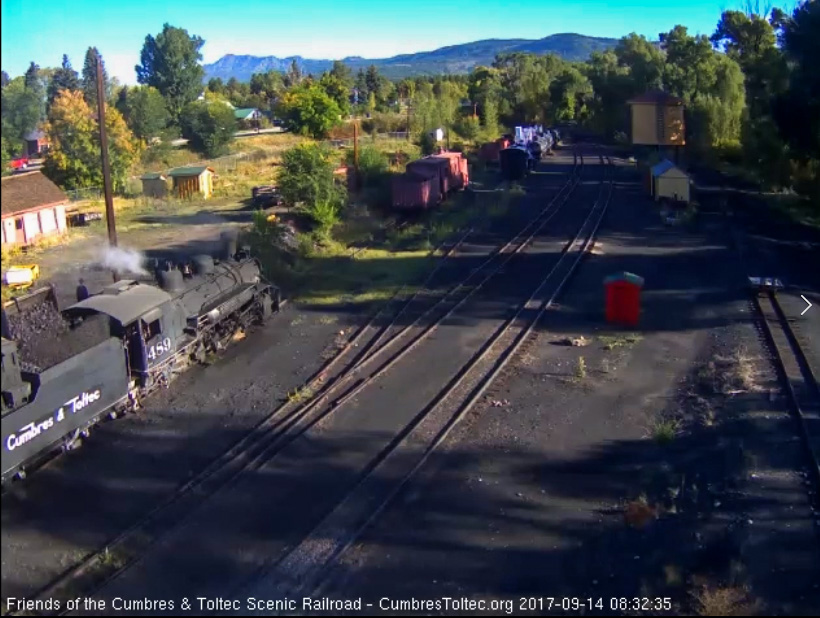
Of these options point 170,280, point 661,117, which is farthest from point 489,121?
point 170,280

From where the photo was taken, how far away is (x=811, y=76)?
22.8 metres

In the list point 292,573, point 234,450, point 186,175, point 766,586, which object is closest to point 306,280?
point 234,450

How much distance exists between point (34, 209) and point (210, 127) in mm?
31849

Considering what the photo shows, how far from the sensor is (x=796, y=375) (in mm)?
13742

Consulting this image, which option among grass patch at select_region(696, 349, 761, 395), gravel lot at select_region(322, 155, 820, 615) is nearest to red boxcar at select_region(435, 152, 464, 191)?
gravel lot at select_region(322, 155, 820, 615)

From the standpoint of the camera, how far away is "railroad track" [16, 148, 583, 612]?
827cm

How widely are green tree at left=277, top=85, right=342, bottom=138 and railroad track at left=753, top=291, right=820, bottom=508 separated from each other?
154ft

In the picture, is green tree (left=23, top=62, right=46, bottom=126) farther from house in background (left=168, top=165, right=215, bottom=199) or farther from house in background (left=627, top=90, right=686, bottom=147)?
house in background (left=627, top=90, right=686, bottom=147)

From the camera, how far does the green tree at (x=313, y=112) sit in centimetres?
6078

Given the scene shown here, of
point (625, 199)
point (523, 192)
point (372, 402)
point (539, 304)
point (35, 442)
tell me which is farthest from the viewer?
point (523, 192)

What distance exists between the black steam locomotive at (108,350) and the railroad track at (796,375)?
9160 mm

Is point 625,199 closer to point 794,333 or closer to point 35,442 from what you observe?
point 794,333

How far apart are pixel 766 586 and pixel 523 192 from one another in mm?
32667

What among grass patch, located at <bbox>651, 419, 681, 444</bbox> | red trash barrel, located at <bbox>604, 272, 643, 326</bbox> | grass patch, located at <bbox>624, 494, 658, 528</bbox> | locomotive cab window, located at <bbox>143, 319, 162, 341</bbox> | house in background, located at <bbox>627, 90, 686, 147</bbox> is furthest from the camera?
house in background, located at <bbox>627, 90, 686, 147</bbox>
